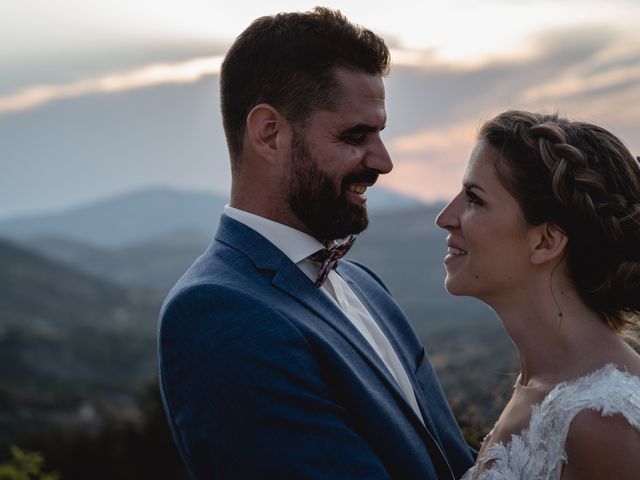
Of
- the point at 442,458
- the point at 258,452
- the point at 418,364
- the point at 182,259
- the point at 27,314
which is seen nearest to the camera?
the point at 258,452

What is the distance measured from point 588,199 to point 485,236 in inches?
20.1

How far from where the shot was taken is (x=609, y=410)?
125 inches

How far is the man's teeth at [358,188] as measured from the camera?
12.8ft

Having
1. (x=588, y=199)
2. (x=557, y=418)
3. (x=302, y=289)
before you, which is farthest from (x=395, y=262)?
(x=557, y=418)

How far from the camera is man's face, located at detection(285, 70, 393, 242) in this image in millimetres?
3816

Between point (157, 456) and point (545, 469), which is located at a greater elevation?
point (545, 469)

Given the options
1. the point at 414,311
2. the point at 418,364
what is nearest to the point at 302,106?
the point at 418,364

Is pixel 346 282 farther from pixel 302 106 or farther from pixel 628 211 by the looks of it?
pixel 628 211

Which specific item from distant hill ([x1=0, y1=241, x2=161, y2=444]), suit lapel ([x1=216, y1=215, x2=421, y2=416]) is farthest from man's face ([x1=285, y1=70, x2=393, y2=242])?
distant hill ([x1=0, y1=241, x2=161, y2=444])

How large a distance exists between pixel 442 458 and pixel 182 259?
178011 mm

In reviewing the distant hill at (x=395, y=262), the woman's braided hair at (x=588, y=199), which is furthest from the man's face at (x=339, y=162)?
the distant hill at (x=395, y=262)

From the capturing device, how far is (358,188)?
12.9 feet

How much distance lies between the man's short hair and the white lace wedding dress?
174cm

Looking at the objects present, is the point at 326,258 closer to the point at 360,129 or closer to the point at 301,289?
the point at 301,289
